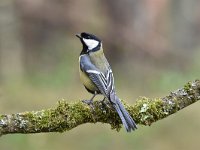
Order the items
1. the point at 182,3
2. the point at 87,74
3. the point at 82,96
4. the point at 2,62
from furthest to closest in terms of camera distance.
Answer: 1. the point at 182,3
2. the point at 2,62
3. the point at 82,96
4. the point at 87,74

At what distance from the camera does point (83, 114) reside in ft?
12.7

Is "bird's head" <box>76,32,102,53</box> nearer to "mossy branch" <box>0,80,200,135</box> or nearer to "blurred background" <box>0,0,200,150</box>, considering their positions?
"mossy branch" <box>0,80,200,135</box>

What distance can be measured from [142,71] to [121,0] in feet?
6.74

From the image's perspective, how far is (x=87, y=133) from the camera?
1022cm

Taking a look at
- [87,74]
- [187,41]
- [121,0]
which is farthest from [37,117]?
[187,41]

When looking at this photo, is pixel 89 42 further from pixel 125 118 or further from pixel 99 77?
pixel 125 118

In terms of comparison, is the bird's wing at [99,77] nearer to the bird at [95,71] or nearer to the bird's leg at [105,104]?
the bird at [95,71]

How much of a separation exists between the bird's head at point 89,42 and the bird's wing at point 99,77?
186 millimetres

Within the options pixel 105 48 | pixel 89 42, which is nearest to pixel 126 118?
pixel 89 42

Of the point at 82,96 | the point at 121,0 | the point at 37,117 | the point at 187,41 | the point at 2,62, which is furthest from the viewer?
the point at 187,41

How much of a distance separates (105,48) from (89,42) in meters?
10.4

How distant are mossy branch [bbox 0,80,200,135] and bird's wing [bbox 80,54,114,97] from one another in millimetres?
639

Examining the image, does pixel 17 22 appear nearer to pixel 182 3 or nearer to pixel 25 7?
pixel 25 7

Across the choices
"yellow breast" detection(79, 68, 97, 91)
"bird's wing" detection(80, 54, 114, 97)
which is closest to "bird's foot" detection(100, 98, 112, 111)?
"bird's wing" detection(80, 54, 114, 97)
